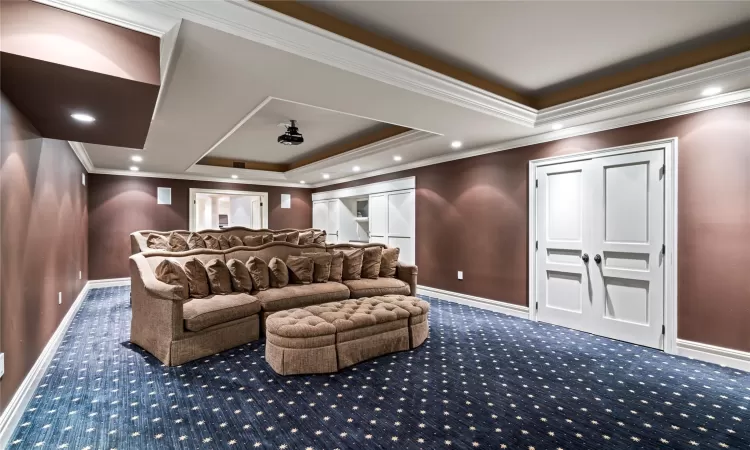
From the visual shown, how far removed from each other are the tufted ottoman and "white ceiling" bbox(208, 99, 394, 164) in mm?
2522

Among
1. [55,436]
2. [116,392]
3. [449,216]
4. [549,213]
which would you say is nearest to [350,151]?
[449,216]

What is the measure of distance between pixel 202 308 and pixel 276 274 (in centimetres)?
111

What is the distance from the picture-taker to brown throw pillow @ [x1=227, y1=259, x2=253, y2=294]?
4.04 meters

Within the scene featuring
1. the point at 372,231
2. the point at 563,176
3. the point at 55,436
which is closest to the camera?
the point at 55,436

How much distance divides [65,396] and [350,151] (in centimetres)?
482

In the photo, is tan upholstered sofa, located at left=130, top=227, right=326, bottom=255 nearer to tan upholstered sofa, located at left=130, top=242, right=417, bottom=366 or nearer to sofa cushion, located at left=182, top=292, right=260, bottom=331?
tan upholstered sofa, located at left=130, top=242, right=417, bottom=366

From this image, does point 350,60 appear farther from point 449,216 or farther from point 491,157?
point 449,216

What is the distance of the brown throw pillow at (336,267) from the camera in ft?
16.1

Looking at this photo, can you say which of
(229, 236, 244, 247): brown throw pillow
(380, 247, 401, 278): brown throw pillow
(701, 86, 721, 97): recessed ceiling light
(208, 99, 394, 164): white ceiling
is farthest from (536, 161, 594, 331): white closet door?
(229, 236, 244, 247): brown throw pillow

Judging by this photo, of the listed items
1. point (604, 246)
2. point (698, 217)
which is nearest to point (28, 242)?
point (604, 246)

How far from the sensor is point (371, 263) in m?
5.23

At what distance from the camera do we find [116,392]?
2631 mm

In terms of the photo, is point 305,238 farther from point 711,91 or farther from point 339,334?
point 711,91

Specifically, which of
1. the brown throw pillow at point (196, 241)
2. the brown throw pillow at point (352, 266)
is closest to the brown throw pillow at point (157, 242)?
the brown throw pillow at point (196, 241)
